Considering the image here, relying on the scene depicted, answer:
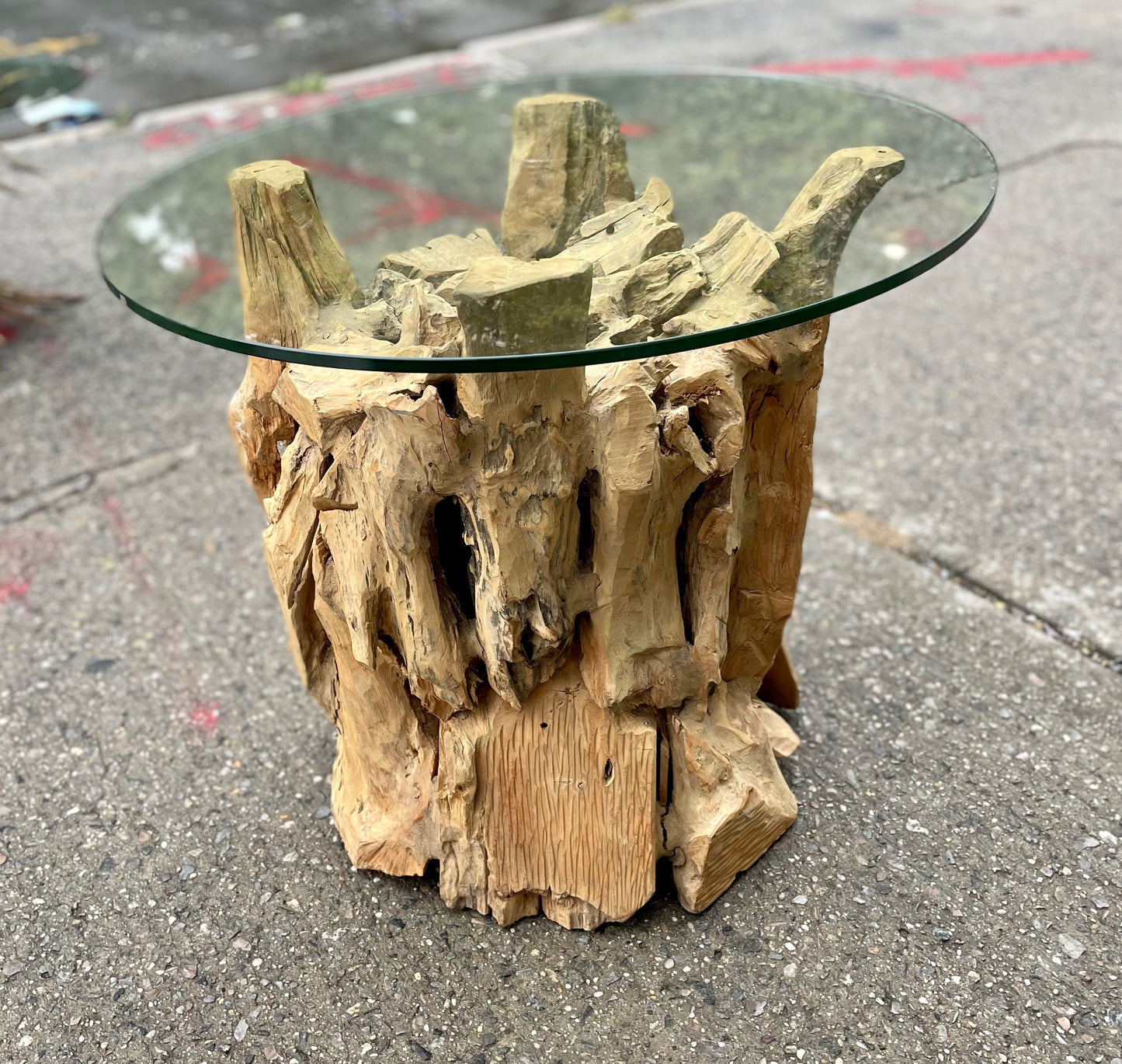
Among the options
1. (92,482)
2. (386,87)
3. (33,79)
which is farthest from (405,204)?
(386,87)

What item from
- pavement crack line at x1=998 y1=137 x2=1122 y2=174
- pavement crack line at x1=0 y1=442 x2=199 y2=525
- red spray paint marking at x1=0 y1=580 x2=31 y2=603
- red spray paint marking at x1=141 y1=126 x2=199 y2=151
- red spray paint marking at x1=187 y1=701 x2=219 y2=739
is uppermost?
pavement crack line at x1=998 y1=137 x2=1122 y2=174

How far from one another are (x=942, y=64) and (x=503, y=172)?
111 inches

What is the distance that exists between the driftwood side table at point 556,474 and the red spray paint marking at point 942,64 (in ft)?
9.64

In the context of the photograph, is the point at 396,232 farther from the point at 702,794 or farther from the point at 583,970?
the point at 583,970

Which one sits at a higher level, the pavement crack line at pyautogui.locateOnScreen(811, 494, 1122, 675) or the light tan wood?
the light tan wood

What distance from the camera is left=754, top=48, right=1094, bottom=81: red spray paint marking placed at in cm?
445

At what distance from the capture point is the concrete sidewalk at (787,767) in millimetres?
1442

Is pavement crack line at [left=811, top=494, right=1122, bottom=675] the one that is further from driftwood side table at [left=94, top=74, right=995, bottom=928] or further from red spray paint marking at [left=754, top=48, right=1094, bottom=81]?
red spray paint marking at [left=754, top=48, right=1094, bottom=81]

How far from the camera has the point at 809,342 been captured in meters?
1.39

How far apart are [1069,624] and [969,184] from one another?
892 millimetres

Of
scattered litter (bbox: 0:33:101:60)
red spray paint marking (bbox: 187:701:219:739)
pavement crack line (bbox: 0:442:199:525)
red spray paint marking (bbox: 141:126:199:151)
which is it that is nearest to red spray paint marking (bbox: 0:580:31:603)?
pavement crack line (bbox: 0:442:199:525)

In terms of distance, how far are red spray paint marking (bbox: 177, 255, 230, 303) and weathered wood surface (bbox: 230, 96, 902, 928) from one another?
0.79ft

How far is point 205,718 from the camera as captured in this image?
197cm

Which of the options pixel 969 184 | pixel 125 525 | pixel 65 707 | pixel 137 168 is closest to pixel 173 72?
pixel 137 168
